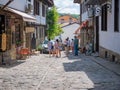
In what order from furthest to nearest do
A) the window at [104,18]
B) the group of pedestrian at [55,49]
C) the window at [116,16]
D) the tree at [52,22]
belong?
the tree at [52,22], the group of pedestrian at [55,49], the window at [104,18], the window at [116,16]

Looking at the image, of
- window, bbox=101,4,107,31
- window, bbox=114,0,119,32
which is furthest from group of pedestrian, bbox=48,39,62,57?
window, bbox=114,0,119,32

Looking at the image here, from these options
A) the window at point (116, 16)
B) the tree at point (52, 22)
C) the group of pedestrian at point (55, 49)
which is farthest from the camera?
the tree at point (52, 22)

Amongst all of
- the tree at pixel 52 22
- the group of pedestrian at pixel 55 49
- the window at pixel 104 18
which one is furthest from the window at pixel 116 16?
the tree at pixel 52 22

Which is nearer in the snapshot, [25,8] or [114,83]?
[114,83]

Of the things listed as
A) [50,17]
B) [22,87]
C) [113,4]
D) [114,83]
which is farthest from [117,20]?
[50,17]

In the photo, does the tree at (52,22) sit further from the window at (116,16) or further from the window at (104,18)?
the window at (116,16)

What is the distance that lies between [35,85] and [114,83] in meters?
2.80

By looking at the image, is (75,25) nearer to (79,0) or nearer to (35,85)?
(79,0)

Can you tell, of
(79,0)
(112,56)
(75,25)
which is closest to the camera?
(112,56)

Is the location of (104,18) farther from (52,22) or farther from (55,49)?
(52,22)

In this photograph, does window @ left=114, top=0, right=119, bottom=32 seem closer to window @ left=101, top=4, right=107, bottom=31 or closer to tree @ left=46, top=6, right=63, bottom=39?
window @ left=101, top=4, right=107, bottom=31

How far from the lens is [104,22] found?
29688mm

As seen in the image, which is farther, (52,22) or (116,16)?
(52,22)

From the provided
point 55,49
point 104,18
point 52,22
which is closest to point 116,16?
point 104,18
